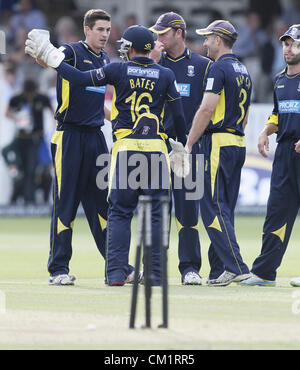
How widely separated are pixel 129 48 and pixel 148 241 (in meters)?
Answer: 3.04

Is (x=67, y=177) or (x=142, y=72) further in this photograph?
(x=67, y=177)

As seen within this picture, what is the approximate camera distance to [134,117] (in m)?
9.20

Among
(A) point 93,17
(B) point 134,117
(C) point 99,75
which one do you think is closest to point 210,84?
(B) point 134,117

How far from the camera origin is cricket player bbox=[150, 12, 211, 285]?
9984 millimetres

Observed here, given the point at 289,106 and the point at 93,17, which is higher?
the point at 93,17

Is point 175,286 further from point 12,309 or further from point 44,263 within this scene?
point 44,263

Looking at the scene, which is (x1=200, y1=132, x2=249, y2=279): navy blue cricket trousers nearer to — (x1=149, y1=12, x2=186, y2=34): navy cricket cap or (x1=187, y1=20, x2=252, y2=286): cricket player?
(x1=187, y1=20, x2=252, y2=286): cricket player

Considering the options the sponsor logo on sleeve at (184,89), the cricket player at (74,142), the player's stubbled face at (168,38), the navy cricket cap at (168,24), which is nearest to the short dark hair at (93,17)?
the cricket player at (74,142)

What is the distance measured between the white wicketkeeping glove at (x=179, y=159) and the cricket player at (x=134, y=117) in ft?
0.51

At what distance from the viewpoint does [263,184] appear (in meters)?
20.5

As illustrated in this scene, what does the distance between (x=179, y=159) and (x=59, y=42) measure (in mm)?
13691

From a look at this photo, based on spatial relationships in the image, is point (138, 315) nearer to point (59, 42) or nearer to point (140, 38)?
point (140, 38)

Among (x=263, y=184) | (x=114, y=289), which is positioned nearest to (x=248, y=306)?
(x=114, y=289)

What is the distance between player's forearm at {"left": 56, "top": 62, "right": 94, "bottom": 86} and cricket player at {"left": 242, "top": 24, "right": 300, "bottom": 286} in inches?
79.3
